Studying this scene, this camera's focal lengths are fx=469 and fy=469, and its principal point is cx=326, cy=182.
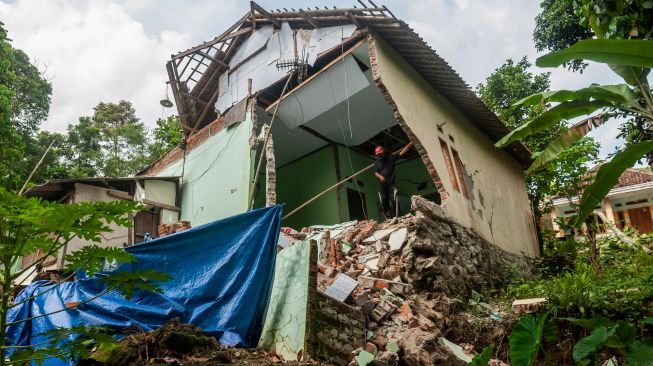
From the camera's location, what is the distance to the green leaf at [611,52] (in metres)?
3.90

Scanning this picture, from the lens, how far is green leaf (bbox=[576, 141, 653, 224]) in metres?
4.13

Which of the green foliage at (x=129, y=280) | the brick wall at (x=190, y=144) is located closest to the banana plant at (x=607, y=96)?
the green foliage at (x=129, y=280)

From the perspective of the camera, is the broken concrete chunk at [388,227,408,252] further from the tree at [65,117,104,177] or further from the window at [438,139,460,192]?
the tree at [65,117,104,177]

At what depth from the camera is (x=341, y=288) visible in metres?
6.04

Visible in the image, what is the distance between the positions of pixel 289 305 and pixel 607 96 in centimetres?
398

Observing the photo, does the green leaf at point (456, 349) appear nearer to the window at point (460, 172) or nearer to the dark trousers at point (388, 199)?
the dark trousers at point (388, 199)

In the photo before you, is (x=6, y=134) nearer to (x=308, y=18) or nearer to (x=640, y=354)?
(x=308, y=18)

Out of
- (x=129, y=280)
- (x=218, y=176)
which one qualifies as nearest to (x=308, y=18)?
(x=218, y=176)

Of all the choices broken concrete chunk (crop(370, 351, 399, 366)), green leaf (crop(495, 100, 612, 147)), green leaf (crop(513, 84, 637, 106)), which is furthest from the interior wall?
green leaf (crop(513, 84, 637, 106))

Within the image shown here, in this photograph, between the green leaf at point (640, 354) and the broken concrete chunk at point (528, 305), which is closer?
the green leaf at point (640, 354)

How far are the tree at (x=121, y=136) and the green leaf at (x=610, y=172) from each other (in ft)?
67.8

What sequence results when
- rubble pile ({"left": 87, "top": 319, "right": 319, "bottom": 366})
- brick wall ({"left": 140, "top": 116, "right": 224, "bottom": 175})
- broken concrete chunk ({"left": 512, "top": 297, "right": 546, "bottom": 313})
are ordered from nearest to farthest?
rubble pile ({"left": 87, "top": 319, "right": 319, "bottom": 366})
broken concrete chunk ({"left": 512, "top": 297, "right": 546, "bottom": 313})
brick wall ({"left": 140, "top": 116, "right": 224, "bottom": 175})

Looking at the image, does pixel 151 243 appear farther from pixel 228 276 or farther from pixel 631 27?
pixel 631 27

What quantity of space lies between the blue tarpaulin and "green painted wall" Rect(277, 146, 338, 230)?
6.20 metres
